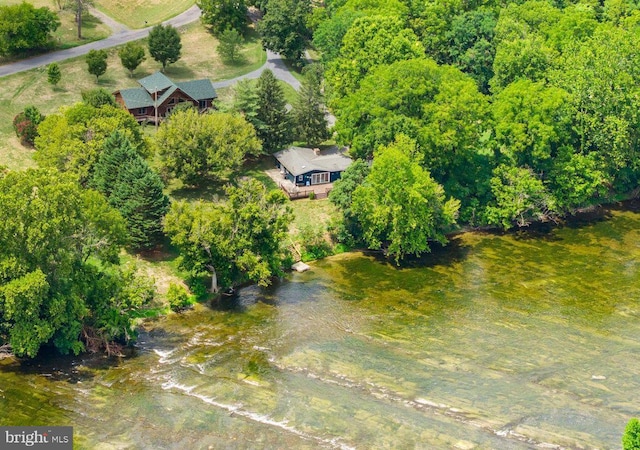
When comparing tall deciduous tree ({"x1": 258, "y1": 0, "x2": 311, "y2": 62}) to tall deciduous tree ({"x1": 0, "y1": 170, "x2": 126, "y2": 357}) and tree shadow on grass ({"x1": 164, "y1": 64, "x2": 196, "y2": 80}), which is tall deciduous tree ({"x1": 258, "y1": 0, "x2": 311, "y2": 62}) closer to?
tree shadow on grass ({"x1": 164, "y1": 64, "x2": 196, "y2": 80})

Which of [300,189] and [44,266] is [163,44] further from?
[44,266]

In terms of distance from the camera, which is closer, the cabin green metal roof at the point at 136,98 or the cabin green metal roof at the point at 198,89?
the cabin green metal roof at the point at 136,98

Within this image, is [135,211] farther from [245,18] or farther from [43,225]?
[245,18]

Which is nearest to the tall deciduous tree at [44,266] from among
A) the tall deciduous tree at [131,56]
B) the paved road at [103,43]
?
the tall deciduous tree at [131,56]

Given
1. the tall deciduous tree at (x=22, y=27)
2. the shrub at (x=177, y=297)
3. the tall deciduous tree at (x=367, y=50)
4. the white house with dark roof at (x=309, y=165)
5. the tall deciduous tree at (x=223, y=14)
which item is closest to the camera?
the shrub at (x=177, y=297)

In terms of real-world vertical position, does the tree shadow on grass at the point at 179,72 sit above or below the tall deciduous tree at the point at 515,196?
above

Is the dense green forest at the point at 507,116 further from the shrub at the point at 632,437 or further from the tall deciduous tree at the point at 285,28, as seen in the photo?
the shrub at the point at 632,437

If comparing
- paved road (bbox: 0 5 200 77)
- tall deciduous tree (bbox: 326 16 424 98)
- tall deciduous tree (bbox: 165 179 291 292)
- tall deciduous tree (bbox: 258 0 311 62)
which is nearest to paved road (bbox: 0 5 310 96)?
paved road (bbox: 0 5 200 77)
